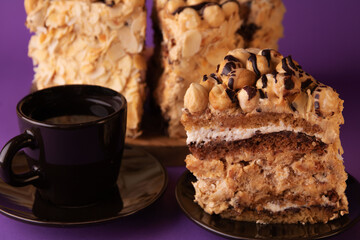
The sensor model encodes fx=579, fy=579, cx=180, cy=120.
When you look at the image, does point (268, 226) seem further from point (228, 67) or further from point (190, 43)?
point (190, 43)

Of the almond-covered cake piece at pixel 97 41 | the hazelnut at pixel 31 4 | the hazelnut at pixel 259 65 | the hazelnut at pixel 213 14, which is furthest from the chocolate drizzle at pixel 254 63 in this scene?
the hazelnut at pixel 31 4

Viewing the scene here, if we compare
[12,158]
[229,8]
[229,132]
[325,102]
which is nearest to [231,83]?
[229,132]

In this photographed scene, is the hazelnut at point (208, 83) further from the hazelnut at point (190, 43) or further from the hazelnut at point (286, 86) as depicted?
the hazelnut at point (190, 43)

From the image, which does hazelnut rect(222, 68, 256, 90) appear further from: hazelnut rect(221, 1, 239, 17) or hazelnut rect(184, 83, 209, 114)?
hazelnut rect(221, 1, 239, 17)

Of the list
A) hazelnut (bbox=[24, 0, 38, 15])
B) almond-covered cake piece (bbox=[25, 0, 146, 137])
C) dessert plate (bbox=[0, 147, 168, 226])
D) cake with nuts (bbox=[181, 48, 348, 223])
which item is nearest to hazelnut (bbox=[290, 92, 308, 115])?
cake with nuts (bbox=[181, 48, 348, 223])

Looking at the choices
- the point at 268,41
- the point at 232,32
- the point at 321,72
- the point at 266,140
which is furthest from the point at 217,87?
the point at 321,72

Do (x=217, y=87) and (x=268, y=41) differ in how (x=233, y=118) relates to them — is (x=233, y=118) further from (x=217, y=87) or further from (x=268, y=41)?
(x=268, y=41)
